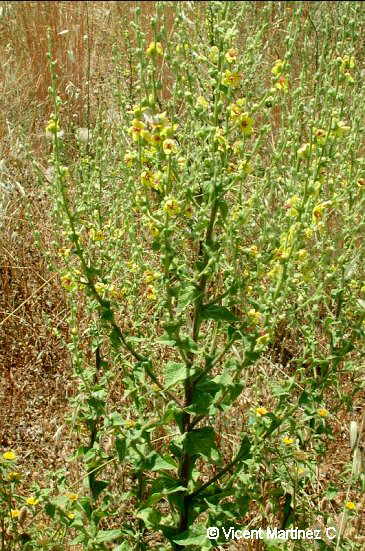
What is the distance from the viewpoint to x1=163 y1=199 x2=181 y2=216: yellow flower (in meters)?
1.70

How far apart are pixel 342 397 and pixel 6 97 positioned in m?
3.36

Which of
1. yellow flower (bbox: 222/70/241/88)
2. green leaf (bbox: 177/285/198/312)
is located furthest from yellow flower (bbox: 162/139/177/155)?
green leaf (bbox: 177/285/198/312)

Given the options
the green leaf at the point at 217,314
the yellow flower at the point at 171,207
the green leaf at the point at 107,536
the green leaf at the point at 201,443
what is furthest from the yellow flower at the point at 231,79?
the green leaf at the point at 107,536

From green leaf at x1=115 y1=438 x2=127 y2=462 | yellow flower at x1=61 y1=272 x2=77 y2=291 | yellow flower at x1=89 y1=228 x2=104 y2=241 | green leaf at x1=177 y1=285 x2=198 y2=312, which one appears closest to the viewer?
green leaf at x1=177 y1=285 x2=198 y2=312

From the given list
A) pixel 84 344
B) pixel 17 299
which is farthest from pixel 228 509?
pixel 17 299

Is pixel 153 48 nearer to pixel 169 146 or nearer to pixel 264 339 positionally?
pixel 169 146

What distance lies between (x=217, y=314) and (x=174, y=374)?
0.71 ft

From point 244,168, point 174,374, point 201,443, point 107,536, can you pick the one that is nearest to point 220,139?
point 244,168

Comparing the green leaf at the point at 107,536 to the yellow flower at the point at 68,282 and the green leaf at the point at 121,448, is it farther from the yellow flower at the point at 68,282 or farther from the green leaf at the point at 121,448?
the yellow flower at the point at 68,282

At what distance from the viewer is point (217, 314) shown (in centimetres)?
184

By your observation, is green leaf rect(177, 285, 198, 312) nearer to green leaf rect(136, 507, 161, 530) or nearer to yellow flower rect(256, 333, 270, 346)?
yellow flower rect(256, 333, 270, 346)

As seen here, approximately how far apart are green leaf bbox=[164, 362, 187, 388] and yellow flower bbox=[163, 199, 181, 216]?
464 millimetres

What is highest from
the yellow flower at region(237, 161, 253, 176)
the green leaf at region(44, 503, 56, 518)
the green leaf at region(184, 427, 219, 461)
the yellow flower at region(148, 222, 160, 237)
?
the yellow flower at region(237, 161, 253, 176)

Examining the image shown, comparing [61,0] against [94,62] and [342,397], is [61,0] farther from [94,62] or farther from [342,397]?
[342,397]
